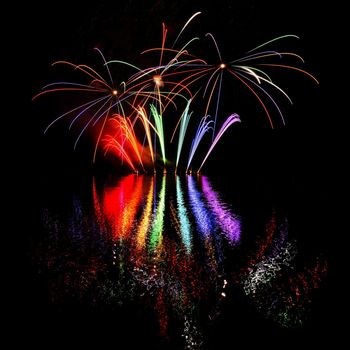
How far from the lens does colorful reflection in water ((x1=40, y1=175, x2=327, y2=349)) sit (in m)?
4.01

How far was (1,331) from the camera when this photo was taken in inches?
143

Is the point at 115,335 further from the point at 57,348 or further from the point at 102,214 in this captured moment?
Result: the point at 102,214

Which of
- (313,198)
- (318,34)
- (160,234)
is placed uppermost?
(318,34)

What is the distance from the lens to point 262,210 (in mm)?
9203

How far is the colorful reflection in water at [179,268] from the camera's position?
401cm

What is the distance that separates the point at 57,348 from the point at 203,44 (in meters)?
21.8

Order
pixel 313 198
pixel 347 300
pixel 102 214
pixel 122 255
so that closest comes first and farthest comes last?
pixel 347 300 < pixel 122 255 < pixel 102 214 < pixel 313 198

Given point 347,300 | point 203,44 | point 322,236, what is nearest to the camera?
point 347,300

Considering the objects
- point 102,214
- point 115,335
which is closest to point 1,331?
point 115,335

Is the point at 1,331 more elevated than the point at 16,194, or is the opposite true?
the point at 1,331

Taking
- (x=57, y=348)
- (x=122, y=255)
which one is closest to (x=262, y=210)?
(x=122, y=255)

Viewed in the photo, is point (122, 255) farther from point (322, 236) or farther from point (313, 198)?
point (313, 198)

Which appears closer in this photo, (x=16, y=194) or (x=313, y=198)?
Result: (x=313, y=198)

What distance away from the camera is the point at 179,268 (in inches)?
203
